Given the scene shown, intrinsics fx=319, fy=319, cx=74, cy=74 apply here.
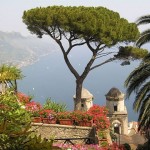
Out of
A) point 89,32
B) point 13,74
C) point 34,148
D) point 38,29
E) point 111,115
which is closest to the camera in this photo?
point 34,148

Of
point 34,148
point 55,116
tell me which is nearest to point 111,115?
point 55,116

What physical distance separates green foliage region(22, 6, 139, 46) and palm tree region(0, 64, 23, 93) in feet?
21.0

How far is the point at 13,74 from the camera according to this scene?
19.6 m

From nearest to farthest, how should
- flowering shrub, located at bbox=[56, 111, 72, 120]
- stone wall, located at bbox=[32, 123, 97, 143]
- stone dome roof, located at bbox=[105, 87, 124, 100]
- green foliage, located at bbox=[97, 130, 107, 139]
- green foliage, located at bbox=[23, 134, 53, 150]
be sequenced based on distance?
1. green foliage, located at bbox=[23, 134, 53, 150]
2. green foliage, located at bbox=[97, 130, 107, 139]
3. stone wall, located at bbox=[32, 123, 97, 143]
4. flowering shrub, located at bbox=[56, 111, 72, 120]
5. stone dome roof, located at bbox=[105, 87, 124, 100]

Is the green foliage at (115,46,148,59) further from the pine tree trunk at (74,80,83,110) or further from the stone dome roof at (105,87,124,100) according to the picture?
the stone dome roof at (105,87,124,100)

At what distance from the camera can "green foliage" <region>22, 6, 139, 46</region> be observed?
24.1 meters

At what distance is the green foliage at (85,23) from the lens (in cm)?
2414

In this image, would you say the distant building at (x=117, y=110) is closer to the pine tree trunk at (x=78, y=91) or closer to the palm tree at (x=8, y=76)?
the pine tree trunk at (x=78, y=91)

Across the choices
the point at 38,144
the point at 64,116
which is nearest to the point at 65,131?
the point at 64,116

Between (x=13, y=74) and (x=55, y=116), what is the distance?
391 centimetres

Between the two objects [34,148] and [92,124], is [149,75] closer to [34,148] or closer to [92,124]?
[92,124]

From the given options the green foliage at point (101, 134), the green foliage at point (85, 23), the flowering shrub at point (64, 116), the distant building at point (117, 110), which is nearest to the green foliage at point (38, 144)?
the green foliage at point (101, 134)

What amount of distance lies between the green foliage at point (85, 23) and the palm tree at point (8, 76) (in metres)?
6.41

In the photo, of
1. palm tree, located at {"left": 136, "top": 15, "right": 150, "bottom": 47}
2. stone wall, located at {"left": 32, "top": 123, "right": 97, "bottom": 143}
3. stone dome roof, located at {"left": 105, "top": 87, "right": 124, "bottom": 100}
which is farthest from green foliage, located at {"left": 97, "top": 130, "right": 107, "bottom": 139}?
stone dome roof, located at {"left": 105, "top": 87, "right": 124, "bottom": 100}
